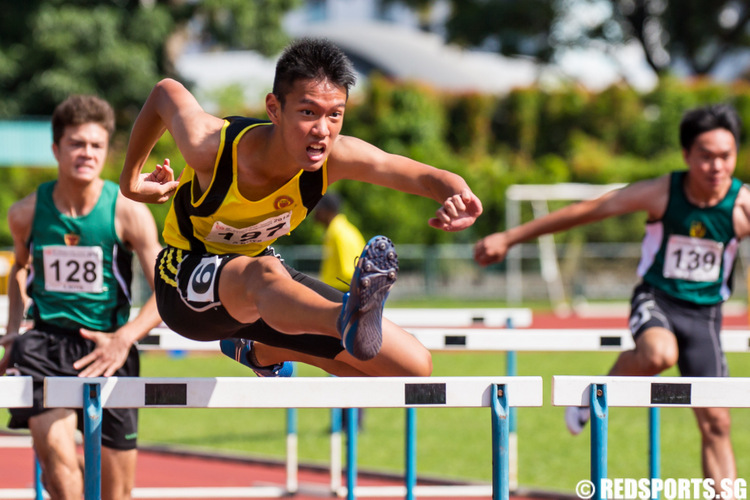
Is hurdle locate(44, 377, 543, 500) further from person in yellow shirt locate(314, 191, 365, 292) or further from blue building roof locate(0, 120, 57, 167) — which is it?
blue building roof locate(0, 120, 57, 167)

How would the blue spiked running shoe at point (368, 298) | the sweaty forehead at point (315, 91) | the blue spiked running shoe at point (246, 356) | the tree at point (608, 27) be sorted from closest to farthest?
the blue spiked running shoe at point (368, 298)
the sweaty forehead at point (315, 91)
the blue spiked running shoe at point (246, 356)
the tree at point (608, 27)

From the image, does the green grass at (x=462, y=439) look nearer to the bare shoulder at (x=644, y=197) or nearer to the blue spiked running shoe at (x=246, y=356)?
the bare shoulder at (x=644, y=197)

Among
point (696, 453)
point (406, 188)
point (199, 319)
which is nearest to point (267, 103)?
point (406, 188)

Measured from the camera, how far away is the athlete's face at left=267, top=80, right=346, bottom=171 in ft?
11.2

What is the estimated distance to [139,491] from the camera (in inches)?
227

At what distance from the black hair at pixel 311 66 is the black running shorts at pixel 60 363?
5.30 ft

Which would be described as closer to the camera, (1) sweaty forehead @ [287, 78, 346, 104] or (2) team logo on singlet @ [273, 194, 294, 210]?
(1) sweaty forehead @ [287, 78, 346, 104]

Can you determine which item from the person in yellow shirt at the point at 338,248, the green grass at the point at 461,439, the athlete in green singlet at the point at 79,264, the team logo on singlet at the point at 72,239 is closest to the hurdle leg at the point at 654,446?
the green grass at the point at 461,439

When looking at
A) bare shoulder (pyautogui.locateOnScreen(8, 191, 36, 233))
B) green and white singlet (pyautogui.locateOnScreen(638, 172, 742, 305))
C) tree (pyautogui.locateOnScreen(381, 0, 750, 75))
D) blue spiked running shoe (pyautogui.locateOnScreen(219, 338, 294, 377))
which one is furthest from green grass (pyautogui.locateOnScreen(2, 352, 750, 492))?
tree (pyautogui.locateOnScreen(381, 0, 750, 75))

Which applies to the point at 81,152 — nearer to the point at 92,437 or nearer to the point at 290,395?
the point at 92,437

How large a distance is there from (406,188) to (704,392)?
1.21 m

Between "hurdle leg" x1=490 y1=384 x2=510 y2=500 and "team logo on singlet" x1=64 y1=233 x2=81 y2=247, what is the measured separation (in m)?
2.24

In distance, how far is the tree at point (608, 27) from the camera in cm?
3372

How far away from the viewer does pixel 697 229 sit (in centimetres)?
516
